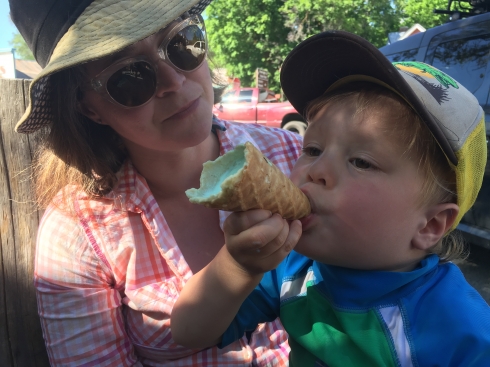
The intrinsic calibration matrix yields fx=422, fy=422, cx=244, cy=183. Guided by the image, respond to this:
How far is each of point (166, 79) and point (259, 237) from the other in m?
0.91

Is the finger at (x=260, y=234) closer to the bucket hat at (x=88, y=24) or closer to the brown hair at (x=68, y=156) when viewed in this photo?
the bucket hat at (x=88, y=24)

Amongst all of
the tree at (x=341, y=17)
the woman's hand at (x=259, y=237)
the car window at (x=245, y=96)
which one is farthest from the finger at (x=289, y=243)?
the tree at (x=341, y=17)

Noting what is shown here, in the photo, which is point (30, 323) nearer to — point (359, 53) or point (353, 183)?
point (353, 183)

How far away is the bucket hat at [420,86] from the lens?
1.26 m

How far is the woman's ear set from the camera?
1.88m

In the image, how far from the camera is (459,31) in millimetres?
4598

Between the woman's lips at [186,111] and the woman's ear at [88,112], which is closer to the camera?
the woman's lips at [186,111]

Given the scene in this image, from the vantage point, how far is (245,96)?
15.6m

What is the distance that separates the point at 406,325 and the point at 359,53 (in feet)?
2.82

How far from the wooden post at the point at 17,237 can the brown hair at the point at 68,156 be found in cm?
6

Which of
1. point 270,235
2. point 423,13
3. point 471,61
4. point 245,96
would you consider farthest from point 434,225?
point 423,13

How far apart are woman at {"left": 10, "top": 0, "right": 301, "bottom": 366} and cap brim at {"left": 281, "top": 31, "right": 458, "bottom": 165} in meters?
0.40

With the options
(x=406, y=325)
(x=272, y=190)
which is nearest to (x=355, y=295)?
(x=406, y=325)

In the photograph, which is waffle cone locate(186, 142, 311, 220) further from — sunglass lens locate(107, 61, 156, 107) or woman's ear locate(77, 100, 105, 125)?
woman's ear locate(77, 100, 105, 125)
